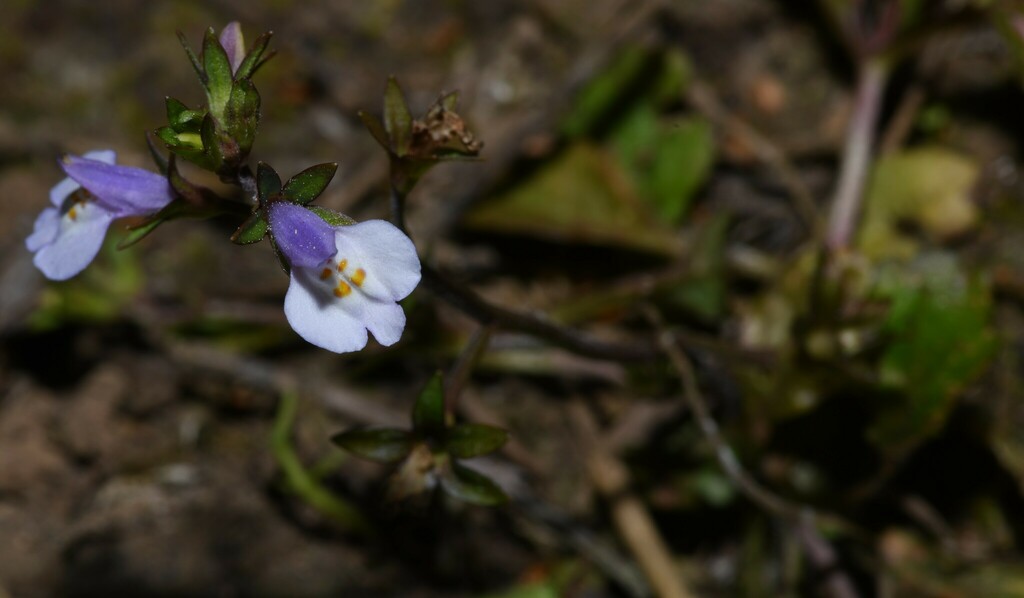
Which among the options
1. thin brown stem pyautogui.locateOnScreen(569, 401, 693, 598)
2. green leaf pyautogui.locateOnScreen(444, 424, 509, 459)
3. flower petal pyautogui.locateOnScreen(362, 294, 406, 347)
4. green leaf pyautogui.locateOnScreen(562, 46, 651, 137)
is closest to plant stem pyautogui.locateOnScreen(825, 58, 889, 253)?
green leaf pyautogui.locateOnScreen(562, 46, 651, 137)

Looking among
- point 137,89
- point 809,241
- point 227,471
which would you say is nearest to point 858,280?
point 809,241

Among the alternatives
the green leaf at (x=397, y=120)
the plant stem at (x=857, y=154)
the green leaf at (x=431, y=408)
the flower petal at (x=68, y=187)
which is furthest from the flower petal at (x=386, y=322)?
the plant stem at (x=857, y=154)

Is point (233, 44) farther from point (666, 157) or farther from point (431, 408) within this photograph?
point (666, 157)

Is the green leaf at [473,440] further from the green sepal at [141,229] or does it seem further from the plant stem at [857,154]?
the plant stem at [857,154]

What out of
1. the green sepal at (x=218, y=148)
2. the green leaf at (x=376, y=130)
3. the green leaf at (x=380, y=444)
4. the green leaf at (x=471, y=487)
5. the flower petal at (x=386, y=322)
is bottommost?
the green leaf at (x=471, y=487)

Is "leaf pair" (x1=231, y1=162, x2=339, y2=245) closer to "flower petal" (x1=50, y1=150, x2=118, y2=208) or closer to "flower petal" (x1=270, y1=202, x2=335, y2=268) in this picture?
"flower petal" (x1=270, y1=202, x2=335, y2=268)

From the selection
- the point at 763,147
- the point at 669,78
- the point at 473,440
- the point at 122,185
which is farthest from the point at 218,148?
the point at 763,147
